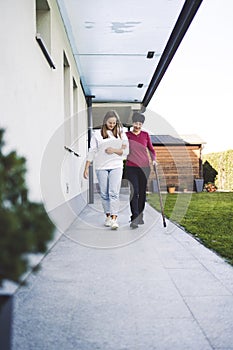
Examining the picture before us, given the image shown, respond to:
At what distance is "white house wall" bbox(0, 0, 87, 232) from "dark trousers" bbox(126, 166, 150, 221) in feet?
2.57

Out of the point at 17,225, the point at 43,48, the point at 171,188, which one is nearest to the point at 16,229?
the point at 17,225

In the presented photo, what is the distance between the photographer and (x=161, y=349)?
4.88 feet

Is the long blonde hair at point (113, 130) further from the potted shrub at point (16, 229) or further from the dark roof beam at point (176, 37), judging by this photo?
the potted shrub at point (16, 229)

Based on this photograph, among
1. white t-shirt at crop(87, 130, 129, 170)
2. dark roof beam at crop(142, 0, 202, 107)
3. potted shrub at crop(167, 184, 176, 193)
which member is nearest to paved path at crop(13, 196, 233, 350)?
white t-shirt at crop(87, 130, 129, 170)

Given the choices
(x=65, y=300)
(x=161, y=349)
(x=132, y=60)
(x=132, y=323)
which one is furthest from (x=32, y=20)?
(x=132, y=60)

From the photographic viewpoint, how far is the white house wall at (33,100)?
6.42ft

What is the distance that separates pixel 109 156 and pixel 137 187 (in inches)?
19.1

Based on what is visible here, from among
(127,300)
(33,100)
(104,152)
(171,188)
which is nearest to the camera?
(127,300)

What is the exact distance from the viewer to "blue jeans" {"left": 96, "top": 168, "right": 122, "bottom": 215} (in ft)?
15.3

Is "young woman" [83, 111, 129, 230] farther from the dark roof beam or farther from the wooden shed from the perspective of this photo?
the wooden shed

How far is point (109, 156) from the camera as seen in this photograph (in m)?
4.77

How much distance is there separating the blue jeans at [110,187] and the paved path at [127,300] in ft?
3.80

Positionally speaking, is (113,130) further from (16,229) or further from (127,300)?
(16,229)

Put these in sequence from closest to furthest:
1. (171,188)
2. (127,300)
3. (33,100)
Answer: (127,300)
(33,100)
(171,188)
